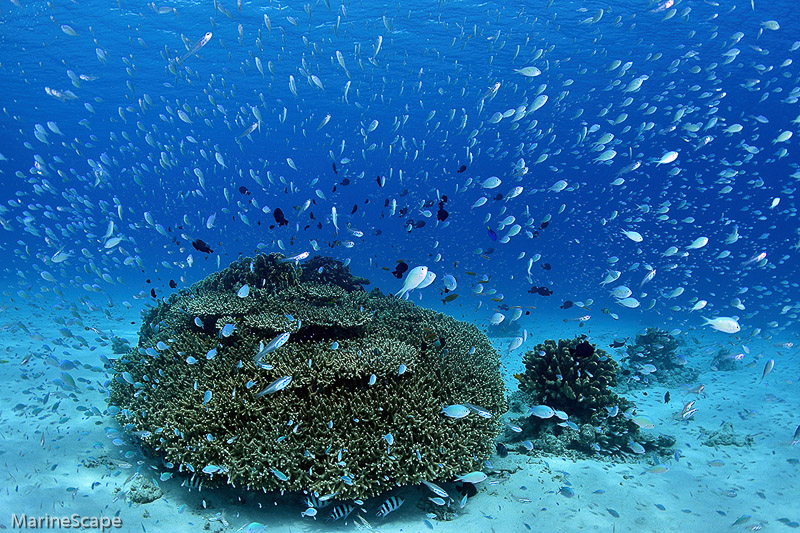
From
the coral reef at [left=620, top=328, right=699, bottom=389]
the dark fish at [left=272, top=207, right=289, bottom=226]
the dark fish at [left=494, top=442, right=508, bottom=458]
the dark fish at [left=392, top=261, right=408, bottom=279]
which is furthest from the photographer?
the coral reef at [left=620, top=328, right=699, bottom=389]

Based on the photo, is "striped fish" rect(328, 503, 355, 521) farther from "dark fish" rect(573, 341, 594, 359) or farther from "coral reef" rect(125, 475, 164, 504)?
"dark fish" rect(573, 341, 594, 359)

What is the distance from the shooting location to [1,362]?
9844 millimetres

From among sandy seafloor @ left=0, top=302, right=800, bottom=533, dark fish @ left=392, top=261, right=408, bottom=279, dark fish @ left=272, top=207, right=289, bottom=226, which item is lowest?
sandy seafloor @ left=0, top=302, right=800, bottom=533

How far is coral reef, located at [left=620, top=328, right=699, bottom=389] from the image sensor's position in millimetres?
13086

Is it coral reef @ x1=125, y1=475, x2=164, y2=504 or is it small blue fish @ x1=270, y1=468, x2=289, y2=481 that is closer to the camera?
small blue fish @ x1=270, y1=468, x2=289, y2=481

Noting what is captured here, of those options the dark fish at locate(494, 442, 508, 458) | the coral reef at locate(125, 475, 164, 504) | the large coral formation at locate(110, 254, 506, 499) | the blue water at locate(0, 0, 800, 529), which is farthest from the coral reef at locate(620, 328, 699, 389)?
the coral reef at locate(125, 475, 164, 504)

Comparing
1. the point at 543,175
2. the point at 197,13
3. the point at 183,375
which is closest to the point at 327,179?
the point at 543,175

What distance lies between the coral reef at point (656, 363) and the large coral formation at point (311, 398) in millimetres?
8235

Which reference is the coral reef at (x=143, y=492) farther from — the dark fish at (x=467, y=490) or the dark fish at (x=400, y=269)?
the dark fish at (x=400, y=269)

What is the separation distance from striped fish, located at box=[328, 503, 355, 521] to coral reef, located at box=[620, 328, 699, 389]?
11.2 metres

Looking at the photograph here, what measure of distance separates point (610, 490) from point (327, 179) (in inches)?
4125

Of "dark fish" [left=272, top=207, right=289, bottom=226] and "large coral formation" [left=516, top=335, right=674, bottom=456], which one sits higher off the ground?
"dark fish" [left=272, top=207, right=289, bottom=226]

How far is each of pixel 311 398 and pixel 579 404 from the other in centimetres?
562

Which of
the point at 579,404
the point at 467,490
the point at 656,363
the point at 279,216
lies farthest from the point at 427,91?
the point at 467,490
